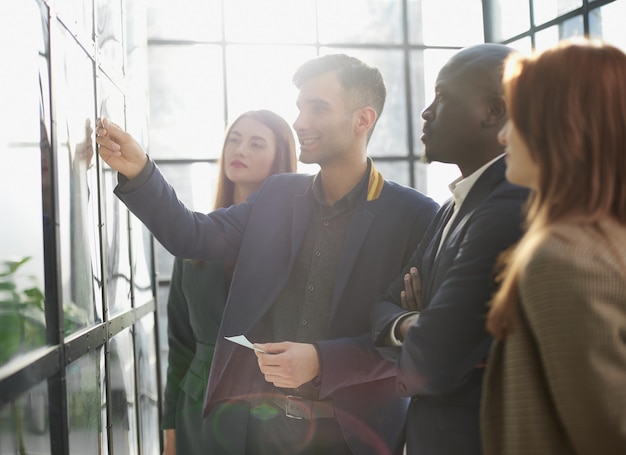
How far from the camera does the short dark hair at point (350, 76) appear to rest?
8.92 feet

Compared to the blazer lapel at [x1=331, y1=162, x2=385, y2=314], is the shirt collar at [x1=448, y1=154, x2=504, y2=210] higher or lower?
higher

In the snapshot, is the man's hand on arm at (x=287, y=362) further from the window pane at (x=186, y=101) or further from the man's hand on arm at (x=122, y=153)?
the window pane at (x=186, y=101)

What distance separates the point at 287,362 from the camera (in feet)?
7.02

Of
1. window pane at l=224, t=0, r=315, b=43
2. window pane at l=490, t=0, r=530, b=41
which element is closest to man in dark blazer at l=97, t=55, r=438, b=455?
window pane at l=224, t=0, r=315, b=43

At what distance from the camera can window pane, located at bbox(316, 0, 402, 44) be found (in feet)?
17.6

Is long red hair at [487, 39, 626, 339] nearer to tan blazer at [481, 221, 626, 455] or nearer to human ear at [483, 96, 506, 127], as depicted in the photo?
tan blazer at [481, 221, 626, 455]

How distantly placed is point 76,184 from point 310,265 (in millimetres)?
842

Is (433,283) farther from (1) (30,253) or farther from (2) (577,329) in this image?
(1) (30,253)

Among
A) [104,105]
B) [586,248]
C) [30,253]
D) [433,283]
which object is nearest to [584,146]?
[586,248]

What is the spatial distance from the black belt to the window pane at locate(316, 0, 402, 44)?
3.51m

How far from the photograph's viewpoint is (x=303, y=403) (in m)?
2.44

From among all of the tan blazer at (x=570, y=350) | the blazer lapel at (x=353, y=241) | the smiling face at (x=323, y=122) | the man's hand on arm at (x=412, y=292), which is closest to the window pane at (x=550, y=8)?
the smiling face at (x=323, y=122)

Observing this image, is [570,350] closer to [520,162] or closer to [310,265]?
[520,162]

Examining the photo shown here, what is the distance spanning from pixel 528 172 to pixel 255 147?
7.19 ft
